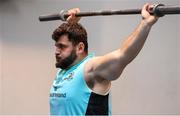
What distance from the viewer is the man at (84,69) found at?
6.47ft

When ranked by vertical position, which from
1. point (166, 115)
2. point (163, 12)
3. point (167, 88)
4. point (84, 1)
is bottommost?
point (166, 115)

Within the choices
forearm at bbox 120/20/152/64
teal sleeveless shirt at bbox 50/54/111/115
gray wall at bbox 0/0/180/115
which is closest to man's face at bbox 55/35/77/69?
teal sleeveless shirt at bbox 50/54/111/115

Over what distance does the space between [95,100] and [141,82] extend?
1555mm

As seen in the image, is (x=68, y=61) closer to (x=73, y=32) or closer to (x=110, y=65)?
(x=73, y=32)

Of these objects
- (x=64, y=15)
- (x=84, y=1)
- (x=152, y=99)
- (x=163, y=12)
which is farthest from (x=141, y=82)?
(x=163, y=12)

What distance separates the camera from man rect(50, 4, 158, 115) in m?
1.97

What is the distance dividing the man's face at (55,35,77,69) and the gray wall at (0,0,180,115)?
→ 1.33 metres

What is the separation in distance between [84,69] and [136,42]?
0.42 metres

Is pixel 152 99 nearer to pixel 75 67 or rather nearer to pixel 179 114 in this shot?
pixel 179 114

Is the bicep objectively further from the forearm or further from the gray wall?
the gray wall

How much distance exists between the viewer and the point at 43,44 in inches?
145

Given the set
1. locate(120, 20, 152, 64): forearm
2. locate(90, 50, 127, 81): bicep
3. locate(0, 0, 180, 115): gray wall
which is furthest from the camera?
locate(0, 0, 180, 115): gray wall

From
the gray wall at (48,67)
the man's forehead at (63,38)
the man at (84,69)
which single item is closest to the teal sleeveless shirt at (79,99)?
the man at (84,69)

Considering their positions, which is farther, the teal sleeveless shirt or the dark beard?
the dark beard
